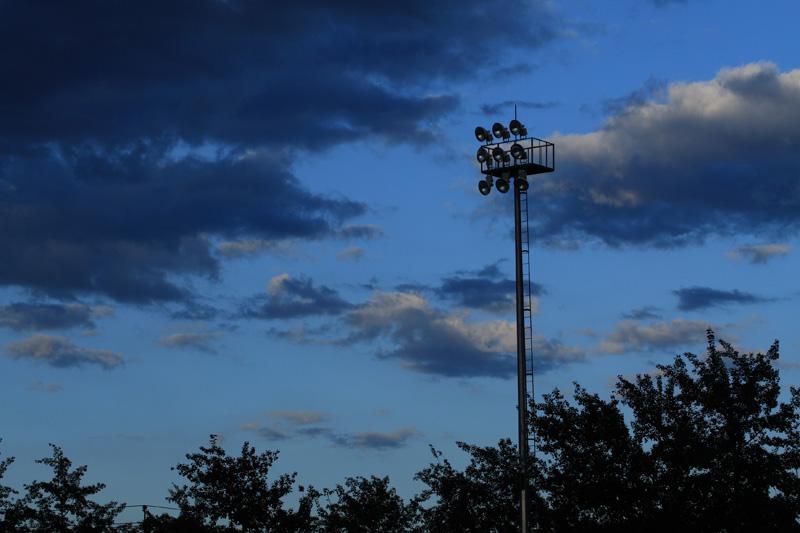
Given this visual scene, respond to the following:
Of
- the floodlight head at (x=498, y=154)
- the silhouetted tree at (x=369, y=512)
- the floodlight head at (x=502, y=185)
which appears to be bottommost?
the silhouetted tree at (x=369, y=512)

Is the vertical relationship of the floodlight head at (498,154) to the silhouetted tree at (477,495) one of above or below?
above

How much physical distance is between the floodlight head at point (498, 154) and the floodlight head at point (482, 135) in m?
1.24

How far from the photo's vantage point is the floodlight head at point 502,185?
148 ft

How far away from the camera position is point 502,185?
148 ft

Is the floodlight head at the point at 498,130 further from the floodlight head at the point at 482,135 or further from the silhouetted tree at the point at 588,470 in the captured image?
the silhouetted tree at the point at 588,470

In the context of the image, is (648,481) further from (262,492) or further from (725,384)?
(262,492)

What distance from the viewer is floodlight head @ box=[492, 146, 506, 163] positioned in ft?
149

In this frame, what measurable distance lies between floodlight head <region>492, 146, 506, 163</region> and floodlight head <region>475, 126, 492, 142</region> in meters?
1.24

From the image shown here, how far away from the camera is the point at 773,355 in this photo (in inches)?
2073

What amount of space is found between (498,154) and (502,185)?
137 cm

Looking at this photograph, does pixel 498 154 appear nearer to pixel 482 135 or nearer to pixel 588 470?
pixel 482 135

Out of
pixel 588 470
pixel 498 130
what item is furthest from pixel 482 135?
pixel 588 470

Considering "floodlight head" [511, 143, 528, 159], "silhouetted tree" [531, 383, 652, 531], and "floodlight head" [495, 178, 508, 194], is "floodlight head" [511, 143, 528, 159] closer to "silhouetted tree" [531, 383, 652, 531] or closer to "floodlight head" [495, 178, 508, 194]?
"floodlight head" [495, 178, 508, 194]

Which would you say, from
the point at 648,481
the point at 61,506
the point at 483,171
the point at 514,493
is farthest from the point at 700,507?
the point at 61,506
